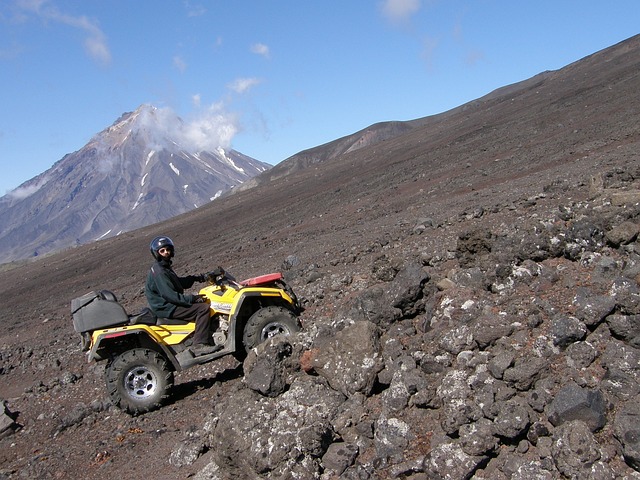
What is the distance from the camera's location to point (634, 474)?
330 centimetres

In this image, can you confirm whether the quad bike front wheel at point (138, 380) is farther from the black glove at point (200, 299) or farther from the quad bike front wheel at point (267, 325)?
the quad bike front wheel at point (267, 325)

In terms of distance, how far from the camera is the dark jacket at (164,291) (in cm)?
656

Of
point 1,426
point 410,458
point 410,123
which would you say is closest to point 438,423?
point 410,458

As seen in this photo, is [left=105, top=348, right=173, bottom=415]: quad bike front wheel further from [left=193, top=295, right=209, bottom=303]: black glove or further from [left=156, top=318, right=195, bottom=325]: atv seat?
[left=193, top=295, right=209, bottom=303]: black glove

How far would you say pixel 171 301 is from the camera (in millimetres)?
6582

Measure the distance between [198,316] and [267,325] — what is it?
79 centimetres

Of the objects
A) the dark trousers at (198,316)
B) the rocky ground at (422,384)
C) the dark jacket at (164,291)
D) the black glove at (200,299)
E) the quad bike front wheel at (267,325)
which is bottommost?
the rocky ground at (422,384)

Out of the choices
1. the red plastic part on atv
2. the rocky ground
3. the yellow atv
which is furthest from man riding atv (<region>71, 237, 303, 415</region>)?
the rocky ground

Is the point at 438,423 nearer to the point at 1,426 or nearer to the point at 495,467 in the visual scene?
the point at 495,467

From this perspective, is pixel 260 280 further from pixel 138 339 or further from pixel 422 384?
pixel 422 384

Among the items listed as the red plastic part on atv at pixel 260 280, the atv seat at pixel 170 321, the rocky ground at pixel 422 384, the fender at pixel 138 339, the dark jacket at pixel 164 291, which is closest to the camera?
the rocky ground at pixel 422 384

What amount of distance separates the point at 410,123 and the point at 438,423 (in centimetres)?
9022

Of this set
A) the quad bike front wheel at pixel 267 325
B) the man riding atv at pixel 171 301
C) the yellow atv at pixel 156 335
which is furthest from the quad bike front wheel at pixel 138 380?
the quad bike front wheel at pixel 267 325

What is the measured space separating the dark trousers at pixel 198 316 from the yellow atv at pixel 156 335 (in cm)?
9
